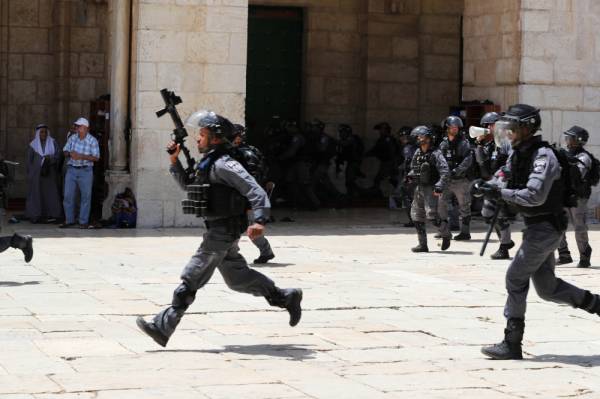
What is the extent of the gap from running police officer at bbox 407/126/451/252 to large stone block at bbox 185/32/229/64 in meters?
3.49

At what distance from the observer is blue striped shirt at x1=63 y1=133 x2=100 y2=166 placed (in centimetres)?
1795

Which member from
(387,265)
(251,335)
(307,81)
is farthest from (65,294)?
(307,81)

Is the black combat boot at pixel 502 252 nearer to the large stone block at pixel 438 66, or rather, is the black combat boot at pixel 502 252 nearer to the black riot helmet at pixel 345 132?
the black riot helmet at pixel 345 132

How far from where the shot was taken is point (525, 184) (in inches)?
346

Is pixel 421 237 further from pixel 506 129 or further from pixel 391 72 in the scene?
pixel 391 72

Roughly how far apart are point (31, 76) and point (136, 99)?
14.4ft

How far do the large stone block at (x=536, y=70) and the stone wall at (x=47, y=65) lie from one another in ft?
22.0

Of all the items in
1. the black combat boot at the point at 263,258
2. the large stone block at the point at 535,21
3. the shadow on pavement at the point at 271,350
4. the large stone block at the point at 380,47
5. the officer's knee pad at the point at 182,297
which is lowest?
the black combat boot at the point at 263,258

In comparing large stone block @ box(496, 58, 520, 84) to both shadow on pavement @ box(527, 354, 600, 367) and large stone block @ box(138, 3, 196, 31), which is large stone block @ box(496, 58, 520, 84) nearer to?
large stone block @ box(138, 3, 196, 31)

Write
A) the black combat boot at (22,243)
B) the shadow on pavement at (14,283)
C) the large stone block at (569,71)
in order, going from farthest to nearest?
the large stone block at (569,71)
the black combat boot at (22,243)
the shadow on pavement at (14,283)

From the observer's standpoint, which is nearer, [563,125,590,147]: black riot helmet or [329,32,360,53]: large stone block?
[563,125,590,147]: black riot helmet

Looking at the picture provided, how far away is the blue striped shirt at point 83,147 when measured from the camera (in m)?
18.0

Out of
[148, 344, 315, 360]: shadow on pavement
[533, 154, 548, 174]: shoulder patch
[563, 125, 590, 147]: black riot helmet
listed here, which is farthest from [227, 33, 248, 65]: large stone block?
[533, 154, 548, 174]: shoulder patch

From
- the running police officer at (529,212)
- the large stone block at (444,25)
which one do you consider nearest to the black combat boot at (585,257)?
the running police officer at (529,212)
